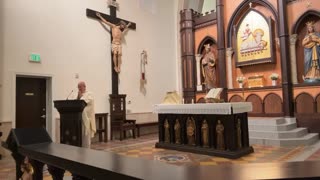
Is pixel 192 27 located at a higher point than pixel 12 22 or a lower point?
higher

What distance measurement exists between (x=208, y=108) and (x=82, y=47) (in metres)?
4.27

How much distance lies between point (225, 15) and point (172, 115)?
510cm

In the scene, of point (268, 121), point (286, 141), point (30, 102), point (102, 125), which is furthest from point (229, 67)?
point (30, 102)

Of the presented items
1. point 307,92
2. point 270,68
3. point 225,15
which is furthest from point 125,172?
point 225,15

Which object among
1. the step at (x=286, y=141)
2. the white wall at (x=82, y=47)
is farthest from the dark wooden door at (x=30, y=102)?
the step at (x=286, y=141)

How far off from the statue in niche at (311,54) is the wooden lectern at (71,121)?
20.9 feet

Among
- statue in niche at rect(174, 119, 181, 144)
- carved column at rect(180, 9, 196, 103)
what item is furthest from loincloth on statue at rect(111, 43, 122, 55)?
statue in niche at rect(174, 119, 181, 144)

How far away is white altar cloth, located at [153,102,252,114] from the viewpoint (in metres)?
4.82

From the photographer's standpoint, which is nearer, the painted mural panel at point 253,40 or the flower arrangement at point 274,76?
the flower arrangement at point 274,76

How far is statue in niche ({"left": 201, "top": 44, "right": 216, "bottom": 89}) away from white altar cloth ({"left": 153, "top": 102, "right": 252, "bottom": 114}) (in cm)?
407

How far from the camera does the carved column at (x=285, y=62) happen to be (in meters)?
7.64

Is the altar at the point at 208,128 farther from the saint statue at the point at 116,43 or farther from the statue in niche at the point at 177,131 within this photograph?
the saint statue at the point at 116,43

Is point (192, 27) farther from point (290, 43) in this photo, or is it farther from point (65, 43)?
point (65, 43)

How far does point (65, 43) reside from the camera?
7238 mm
